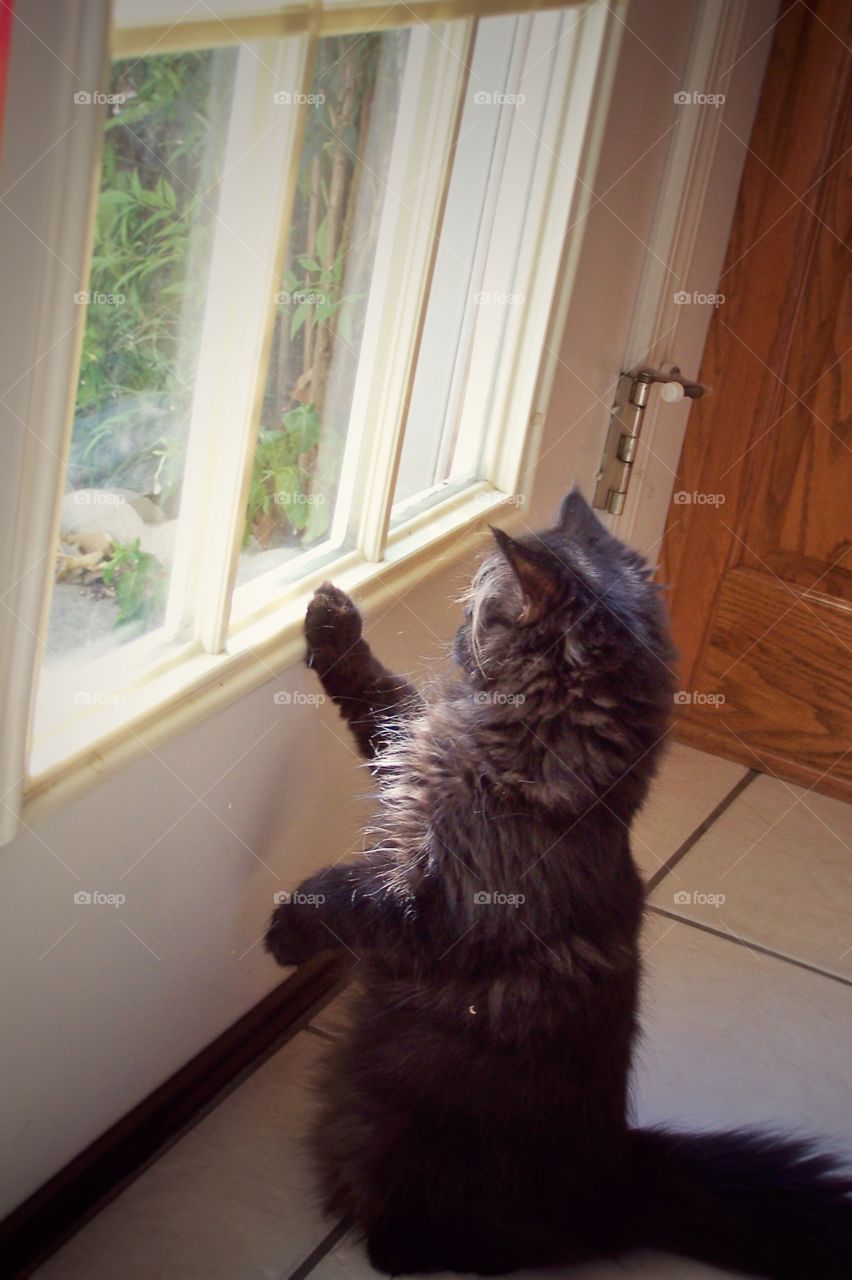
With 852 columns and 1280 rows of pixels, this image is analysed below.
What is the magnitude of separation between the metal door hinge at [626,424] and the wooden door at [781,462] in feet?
0.82

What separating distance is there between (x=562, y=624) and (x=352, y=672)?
0.33 metres

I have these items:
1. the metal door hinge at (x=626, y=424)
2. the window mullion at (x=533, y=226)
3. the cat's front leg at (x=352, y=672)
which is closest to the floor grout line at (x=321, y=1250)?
the cat's front leg at (x=352, y=672)

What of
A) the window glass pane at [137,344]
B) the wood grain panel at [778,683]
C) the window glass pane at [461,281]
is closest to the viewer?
the window glass pane at [137,344]

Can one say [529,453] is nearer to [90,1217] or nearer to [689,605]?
[689,605]

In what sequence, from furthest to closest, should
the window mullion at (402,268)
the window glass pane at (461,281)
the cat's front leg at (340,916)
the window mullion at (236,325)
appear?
the window glass pane at (461,281), the window mullion at (402,268), the cat's front leg at (340,916), the window mullion at (236,325)

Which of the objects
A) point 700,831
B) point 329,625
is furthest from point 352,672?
point 700,831

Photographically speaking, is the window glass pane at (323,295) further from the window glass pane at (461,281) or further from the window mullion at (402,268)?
the window glass pane at (461,281)

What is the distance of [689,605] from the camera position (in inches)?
102

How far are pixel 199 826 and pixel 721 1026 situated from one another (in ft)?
3.07

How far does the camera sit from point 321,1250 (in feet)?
4.86

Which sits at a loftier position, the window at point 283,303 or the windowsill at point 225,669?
the window at point 283,303

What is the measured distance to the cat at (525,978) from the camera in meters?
1.37

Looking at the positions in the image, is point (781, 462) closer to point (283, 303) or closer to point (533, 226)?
point (533, 226)

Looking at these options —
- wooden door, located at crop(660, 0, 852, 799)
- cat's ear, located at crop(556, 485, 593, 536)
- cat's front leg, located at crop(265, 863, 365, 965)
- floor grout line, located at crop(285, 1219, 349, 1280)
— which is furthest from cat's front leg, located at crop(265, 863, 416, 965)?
wooden door, located at crop(660, 0, 852, 799)
